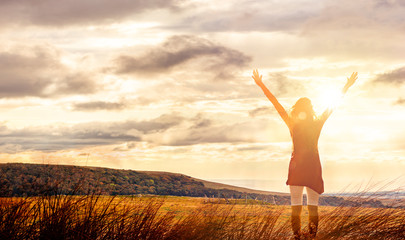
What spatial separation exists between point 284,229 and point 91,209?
349 cm

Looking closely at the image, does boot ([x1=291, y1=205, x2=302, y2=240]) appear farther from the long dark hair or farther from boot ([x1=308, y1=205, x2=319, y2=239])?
the long dark hair

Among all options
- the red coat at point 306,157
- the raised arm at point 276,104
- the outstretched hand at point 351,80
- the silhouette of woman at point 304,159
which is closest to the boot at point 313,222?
the silhouette of woman at point 304,159

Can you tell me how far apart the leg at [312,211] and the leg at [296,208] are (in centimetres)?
18

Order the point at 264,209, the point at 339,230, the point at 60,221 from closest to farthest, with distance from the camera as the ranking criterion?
the point at 60,221
the point at 339,230
the point at 264,209

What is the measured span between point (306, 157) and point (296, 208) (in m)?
0.98

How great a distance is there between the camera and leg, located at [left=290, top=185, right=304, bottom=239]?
7.76 metres

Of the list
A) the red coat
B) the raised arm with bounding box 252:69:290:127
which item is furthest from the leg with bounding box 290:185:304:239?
the raised arm with bounding box 252:69:290:127

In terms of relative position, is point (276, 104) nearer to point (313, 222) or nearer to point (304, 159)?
point (304, 159)

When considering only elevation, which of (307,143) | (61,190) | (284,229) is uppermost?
(307,143)

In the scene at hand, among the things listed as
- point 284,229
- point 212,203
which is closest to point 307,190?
point 284,229

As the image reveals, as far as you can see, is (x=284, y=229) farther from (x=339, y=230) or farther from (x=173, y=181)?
(x=173, y=181)

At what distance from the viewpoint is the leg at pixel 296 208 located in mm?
7758

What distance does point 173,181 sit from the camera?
3781 cm

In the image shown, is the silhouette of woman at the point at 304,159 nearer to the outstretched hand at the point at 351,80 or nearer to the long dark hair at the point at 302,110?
the long dark hair at the point at 302,110
